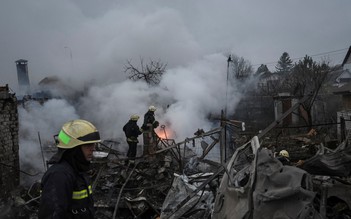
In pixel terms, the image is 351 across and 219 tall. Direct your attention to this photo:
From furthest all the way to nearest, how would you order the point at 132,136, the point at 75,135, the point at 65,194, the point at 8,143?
the point at 132,136 < the point at 8,143 < the point at 75,135 < the point at 65,194

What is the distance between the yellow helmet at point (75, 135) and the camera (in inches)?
106

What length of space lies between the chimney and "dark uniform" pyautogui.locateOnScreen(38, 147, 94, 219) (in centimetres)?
2985

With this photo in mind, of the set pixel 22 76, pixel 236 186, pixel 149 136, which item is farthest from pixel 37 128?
pixel 22 76

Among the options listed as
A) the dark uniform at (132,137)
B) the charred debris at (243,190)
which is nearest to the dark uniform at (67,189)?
the charred debris at (243,190)

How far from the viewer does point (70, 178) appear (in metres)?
2.56

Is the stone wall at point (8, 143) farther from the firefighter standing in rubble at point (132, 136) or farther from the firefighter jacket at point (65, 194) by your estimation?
the firefighter jacket at point (65, 194)

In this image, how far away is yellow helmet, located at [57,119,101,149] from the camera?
269 cm

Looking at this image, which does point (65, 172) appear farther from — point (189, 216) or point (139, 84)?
point (139, 84)

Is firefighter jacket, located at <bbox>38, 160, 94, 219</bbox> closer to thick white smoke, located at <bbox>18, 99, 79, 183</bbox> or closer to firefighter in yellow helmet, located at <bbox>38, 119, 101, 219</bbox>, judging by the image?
firefighter in yellow helmet, located at <bbox>38, 119, 101, 219</bbox>

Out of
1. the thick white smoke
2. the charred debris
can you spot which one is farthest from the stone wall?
the thick white smoke

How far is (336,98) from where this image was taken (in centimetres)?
2661

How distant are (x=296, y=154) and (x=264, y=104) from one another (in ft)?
52.2

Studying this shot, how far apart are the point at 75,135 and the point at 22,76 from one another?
32.0m

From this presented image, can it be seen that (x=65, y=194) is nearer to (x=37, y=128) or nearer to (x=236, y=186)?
(x=236, y=186)
